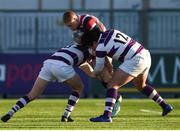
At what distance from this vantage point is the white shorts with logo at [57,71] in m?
12.8

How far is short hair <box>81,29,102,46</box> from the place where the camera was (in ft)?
42.5

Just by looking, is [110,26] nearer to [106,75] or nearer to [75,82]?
[106,75]

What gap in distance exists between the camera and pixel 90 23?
12953 millimetres

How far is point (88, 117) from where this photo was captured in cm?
1405

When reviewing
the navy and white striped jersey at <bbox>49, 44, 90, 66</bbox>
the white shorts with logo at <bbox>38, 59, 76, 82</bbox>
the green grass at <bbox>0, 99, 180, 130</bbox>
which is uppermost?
the navy and white striped jersey at <bbox>49, 44, 90, 66</bbox>

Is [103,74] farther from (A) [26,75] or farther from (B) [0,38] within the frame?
(B) [0,38]

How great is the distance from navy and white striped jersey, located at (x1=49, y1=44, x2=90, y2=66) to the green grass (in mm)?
922

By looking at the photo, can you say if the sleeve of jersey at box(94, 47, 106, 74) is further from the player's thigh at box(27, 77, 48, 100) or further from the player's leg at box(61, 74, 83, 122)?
the player's thigh at box(27, 77, 48, 100)

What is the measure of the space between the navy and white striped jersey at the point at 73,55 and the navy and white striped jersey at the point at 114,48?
14.2 inches

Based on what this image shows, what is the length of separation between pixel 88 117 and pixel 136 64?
1.77m

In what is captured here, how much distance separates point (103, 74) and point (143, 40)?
12158 mm

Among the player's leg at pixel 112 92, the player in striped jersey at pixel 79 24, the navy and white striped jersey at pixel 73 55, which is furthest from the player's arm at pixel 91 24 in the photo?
the player's leg at pixel 112 92

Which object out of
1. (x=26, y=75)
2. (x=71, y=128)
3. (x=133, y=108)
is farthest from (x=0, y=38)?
(x=71, y=128)

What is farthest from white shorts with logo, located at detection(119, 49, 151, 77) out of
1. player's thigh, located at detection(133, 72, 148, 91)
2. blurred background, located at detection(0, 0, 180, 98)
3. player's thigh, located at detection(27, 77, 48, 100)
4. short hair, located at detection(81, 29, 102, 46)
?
blurred background, located at detection(0, 0, 180, 98)
